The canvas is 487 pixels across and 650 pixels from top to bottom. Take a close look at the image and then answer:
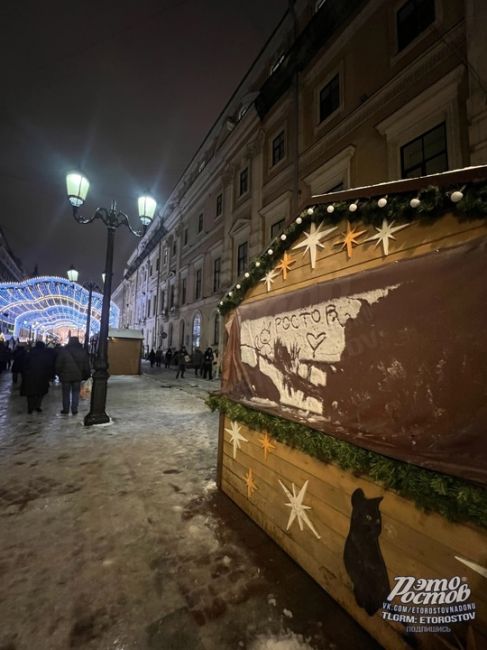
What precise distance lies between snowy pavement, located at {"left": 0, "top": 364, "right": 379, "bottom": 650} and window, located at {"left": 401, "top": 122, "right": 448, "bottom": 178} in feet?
32.5

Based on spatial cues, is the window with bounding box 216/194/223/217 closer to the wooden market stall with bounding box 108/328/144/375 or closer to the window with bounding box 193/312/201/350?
the window with bounding box 193/312/201/350

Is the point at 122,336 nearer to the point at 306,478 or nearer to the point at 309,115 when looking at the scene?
the point at 309,115

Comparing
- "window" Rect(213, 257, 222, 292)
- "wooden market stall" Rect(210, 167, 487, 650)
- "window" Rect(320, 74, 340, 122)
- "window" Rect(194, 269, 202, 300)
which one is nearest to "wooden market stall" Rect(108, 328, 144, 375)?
"window" Rect(213, 257, 222, 292)

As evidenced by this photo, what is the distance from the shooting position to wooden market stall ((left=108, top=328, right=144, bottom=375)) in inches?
692

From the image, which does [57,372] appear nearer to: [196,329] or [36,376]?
[36,376]

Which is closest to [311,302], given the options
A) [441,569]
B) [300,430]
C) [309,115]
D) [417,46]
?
[300,430]

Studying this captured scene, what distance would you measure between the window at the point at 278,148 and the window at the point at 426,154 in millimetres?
6912

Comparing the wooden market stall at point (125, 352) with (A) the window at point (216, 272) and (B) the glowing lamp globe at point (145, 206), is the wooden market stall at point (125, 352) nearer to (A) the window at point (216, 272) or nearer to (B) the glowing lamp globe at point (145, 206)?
(A) the window at point (216, 272)

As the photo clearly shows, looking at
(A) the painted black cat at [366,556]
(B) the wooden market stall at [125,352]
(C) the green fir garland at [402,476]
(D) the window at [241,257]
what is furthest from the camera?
(B) the wooden market stall at [125,352]

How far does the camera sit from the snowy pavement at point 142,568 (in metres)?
1.81

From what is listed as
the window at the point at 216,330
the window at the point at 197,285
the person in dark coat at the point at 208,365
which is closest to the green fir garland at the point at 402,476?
the person in dark coat at the point at 208,365

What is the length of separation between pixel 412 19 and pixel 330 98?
10.9 feet

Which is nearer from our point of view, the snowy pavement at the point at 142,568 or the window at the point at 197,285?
the snowy pavement at the point at 142,568

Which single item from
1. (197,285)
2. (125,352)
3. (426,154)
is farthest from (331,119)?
(125,352)
